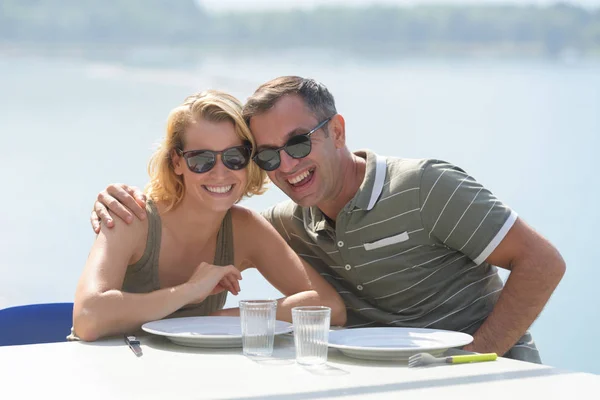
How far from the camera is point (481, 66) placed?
1422 cm

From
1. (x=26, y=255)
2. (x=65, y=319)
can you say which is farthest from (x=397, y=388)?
(x=26, y=255)

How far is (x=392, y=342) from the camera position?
1.82 metres

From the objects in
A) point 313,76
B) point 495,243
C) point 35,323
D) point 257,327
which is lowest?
point 35,323

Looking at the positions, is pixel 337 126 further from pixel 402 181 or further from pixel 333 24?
pixel 333 24

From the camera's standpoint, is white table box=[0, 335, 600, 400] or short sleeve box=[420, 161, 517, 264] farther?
short sleeve box=[420, 161, 517, 264]

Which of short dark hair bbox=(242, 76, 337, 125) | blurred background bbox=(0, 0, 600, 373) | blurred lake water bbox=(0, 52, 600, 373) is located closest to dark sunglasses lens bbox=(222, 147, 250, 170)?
short dark hair bbox=(242, 76, 337, 125)

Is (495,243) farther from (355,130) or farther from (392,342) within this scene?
(355,130)

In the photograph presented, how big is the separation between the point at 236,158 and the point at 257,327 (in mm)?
606

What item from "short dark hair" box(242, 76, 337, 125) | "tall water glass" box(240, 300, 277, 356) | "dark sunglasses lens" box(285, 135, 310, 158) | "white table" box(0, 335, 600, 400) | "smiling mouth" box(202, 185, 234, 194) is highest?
"short dark hair" box(242, 76, 337, 125)

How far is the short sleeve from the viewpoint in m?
2.32

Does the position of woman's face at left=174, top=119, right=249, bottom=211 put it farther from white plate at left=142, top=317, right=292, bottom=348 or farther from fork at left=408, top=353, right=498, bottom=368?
fork at left=408, top=353, right=498, bottom=368

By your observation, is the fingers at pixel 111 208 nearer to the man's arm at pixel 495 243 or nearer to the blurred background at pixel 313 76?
the man's arm at pixel 495 243

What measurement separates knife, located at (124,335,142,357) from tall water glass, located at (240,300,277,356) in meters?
0.21

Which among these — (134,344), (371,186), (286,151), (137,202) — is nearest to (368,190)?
(371,186)
